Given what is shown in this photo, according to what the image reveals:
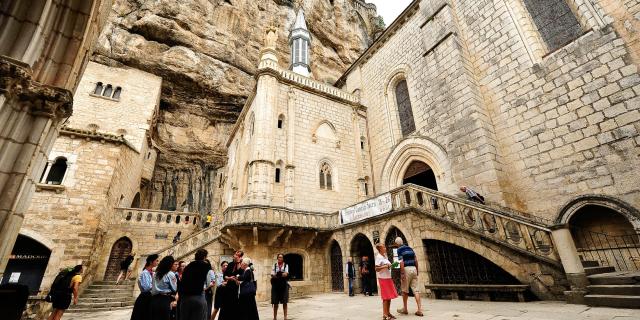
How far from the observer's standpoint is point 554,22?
32.7ft

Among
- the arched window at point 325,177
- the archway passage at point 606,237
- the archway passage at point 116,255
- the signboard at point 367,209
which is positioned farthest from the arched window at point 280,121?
the archway passage at point 606,237

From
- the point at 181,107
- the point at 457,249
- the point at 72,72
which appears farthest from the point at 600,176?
the point at 181,107

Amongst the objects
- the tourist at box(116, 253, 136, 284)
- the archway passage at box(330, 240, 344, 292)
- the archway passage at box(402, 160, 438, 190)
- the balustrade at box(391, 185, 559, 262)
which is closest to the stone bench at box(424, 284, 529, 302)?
the balustrade at box(391, 185, 559, 262)

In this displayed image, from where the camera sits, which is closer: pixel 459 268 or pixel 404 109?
pixel 459 268

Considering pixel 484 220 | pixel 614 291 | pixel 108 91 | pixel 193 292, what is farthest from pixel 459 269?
pixel 108 91

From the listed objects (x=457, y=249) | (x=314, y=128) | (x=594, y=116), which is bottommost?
(x=457, y=249)

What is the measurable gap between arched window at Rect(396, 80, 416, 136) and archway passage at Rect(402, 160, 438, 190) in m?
1.96

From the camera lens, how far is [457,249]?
Answer: 7723mm

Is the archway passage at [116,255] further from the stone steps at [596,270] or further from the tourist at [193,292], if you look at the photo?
the stone steps at [596,270]

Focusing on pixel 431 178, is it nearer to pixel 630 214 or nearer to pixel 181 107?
pixel 630 214

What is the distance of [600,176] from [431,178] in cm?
646

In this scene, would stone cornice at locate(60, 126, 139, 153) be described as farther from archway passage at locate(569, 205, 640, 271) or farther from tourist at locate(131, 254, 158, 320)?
archway passage at locate(569, 205, 640, 271)

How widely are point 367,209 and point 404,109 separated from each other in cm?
722

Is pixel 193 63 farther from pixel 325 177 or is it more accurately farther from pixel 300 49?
pixel 325 177
